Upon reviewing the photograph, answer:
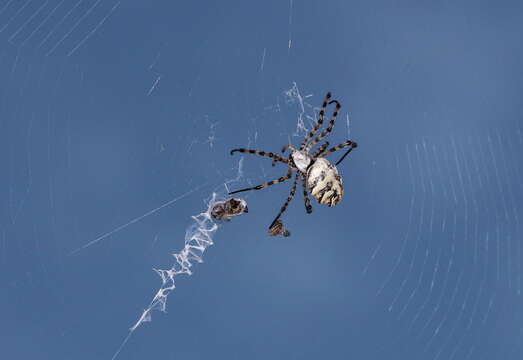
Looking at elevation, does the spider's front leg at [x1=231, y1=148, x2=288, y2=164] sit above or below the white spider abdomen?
above

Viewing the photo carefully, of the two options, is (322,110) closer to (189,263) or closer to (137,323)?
(189,263)

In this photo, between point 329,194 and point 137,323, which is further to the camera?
point 137,323

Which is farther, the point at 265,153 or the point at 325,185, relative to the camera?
the point at 265,153

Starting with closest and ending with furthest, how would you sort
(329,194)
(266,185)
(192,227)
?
(329,194), (266,185), (192,227)

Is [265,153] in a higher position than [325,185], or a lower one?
higher

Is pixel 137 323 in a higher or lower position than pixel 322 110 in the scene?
lower

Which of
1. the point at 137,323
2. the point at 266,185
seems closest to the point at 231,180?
the point at 266,185
